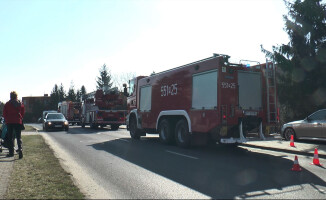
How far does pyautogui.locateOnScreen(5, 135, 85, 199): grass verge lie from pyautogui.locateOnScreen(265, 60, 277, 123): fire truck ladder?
7432 millimetres

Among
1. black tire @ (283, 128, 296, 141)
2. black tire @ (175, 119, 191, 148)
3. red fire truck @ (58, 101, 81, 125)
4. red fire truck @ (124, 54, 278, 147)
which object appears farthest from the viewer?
red fire truck @ (58, 101, 81, 125)

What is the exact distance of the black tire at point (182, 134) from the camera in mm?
11355

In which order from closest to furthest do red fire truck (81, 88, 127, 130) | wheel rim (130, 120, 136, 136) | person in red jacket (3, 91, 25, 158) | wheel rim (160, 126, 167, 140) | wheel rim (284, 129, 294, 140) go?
1. person in red jacket (3, 91, 25, 158)
2. wheel rim (160, 126, 167, 140)
3. wheel rim (284, 129, 294, 140)
4. wheel rim (130, 120, 136, 136)
5. red fire truck (81, 88, 127, 130)

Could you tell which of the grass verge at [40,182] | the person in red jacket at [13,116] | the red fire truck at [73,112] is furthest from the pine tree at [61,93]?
the grass verge at [40,182]

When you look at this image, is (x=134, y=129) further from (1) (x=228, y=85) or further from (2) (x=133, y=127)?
(1) (x=228, y=85)

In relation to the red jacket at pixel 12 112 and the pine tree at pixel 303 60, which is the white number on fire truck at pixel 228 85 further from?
the pine tree at pixel 303 60

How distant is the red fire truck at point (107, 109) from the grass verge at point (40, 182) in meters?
17.0

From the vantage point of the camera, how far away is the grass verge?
4746 mm

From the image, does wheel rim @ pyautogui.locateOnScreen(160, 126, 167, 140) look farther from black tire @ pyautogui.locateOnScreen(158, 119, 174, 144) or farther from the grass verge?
the grass verge

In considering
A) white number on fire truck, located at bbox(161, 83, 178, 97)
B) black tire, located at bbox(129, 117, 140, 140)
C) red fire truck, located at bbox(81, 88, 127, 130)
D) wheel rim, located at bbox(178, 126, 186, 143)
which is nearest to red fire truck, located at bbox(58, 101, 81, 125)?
red fire truck, located at bbox(81, 88, 127, 130)

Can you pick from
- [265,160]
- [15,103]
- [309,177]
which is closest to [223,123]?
[265,160]

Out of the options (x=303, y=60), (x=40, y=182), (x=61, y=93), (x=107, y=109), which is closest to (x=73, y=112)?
(x=107, y=109)

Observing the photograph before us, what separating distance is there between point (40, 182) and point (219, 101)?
6272 millimetres

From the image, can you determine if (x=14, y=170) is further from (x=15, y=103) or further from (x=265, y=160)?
(x=265, y=160)
